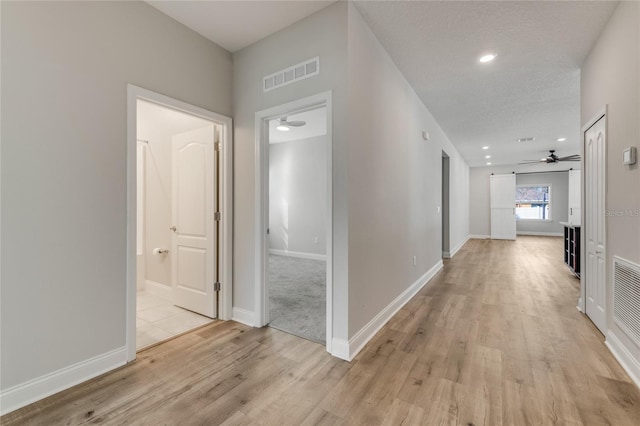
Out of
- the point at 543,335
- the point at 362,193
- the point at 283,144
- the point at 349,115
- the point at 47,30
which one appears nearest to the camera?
the point at 47,30

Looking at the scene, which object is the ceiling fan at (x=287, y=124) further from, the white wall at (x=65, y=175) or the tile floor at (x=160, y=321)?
the tile floor at (x=160, y=321)

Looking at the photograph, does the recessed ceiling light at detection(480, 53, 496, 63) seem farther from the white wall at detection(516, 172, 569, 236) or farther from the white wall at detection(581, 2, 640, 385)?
the white wall at detection(516, 172, 569, 236)

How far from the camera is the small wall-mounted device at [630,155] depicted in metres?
→ 1.92

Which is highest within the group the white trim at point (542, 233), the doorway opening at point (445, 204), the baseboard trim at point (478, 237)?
the doorway opening at point (445, 204)

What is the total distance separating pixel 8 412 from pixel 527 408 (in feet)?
9.93

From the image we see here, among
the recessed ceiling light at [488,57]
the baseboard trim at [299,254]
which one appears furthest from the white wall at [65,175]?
the baseboard trim at [299,254]

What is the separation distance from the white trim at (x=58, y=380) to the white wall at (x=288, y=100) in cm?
112

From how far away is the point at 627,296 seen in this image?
203 cm

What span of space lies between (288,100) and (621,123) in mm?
2713

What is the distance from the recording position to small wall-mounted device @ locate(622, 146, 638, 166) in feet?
6.32

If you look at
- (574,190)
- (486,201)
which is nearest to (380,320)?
(486,201)

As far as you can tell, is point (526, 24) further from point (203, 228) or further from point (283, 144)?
point (283, 144)

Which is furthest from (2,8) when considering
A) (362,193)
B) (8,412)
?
Result: (362,193)

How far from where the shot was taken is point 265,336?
2535 millimetres
